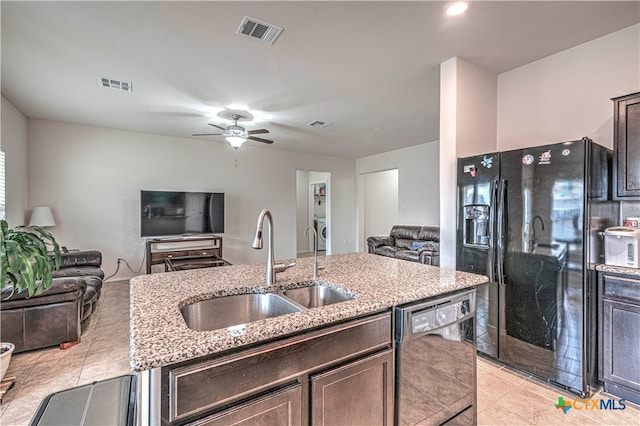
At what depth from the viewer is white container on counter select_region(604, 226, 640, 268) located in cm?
207

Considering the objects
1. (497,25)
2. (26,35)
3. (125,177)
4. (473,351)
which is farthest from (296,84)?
(125,177)

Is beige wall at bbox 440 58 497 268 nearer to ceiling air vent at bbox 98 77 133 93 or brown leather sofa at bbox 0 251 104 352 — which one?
ceiling air vent at bbox 98 77 133 93

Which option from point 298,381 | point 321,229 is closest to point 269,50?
point 298,381

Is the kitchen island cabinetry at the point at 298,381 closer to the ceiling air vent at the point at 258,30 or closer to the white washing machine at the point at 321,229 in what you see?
the ceiling air vent at the point at 258,30

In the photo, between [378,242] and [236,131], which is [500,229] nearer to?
[236,131]

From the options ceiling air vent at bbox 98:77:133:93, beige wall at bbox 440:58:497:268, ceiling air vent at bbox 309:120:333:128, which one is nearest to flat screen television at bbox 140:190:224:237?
ceiling air vent at bbox 98:77:133:93

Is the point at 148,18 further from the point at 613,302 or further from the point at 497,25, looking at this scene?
the point at 613,302

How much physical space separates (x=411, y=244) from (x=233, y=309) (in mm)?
5520

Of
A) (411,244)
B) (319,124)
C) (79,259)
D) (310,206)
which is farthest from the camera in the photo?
(310,206)

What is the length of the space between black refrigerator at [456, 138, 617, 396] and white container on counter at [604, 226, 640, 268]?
71 millimetres

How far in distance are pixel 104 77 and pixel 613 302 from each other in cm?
503

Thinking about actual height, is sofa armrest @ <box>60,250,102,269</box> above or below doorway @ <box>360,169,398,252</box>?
below

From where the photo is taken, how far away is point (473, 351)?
68.7 inches

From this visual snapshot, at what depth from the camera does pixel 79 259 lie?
14.1ft
